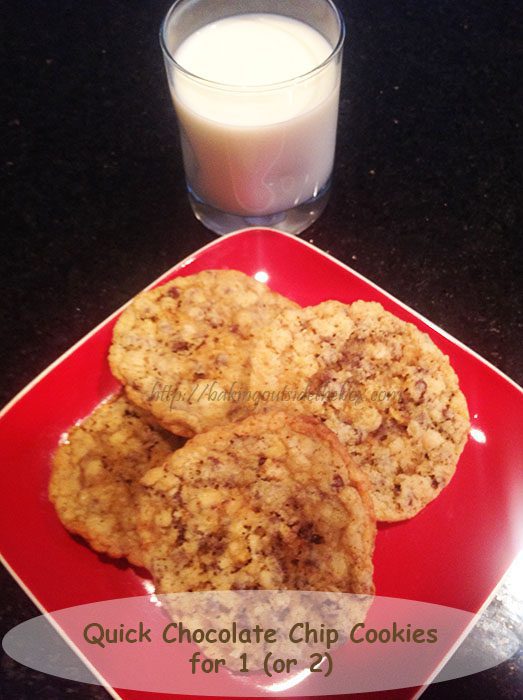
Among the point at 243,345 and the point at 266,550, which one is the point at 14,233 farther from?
the point at 266,550

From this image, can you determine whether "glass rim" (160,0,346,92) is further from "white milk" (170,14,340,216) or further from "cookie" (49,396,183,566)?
"cookie" (49,396,183,566)

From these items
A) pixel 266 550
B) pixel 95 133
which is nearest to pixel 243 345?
pixel 266 550

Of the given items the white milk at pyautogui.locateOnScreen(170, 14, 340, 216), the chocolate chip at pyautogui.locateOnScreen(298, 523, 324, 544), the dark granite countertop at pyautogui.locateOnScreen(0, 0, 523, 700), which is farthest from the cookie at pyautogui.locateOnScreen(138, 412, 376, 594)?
the white milk at pyautogui.locateOnScreen(170, 14, 340, 216)

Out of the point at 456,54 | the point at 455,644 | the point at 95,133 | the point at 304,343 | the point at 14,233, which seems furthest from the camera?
the point at 456,54

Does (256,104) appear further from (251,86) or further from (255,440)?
(255,440)

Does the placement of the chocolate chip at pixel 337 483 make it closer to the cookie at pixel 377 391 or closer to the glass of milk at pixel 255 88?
the cookie at pixel 377 391

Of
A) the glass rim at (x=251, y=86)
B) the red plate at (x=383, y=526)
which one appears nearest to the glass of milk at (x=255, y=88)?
the glass rim at (x=251, y=86)
